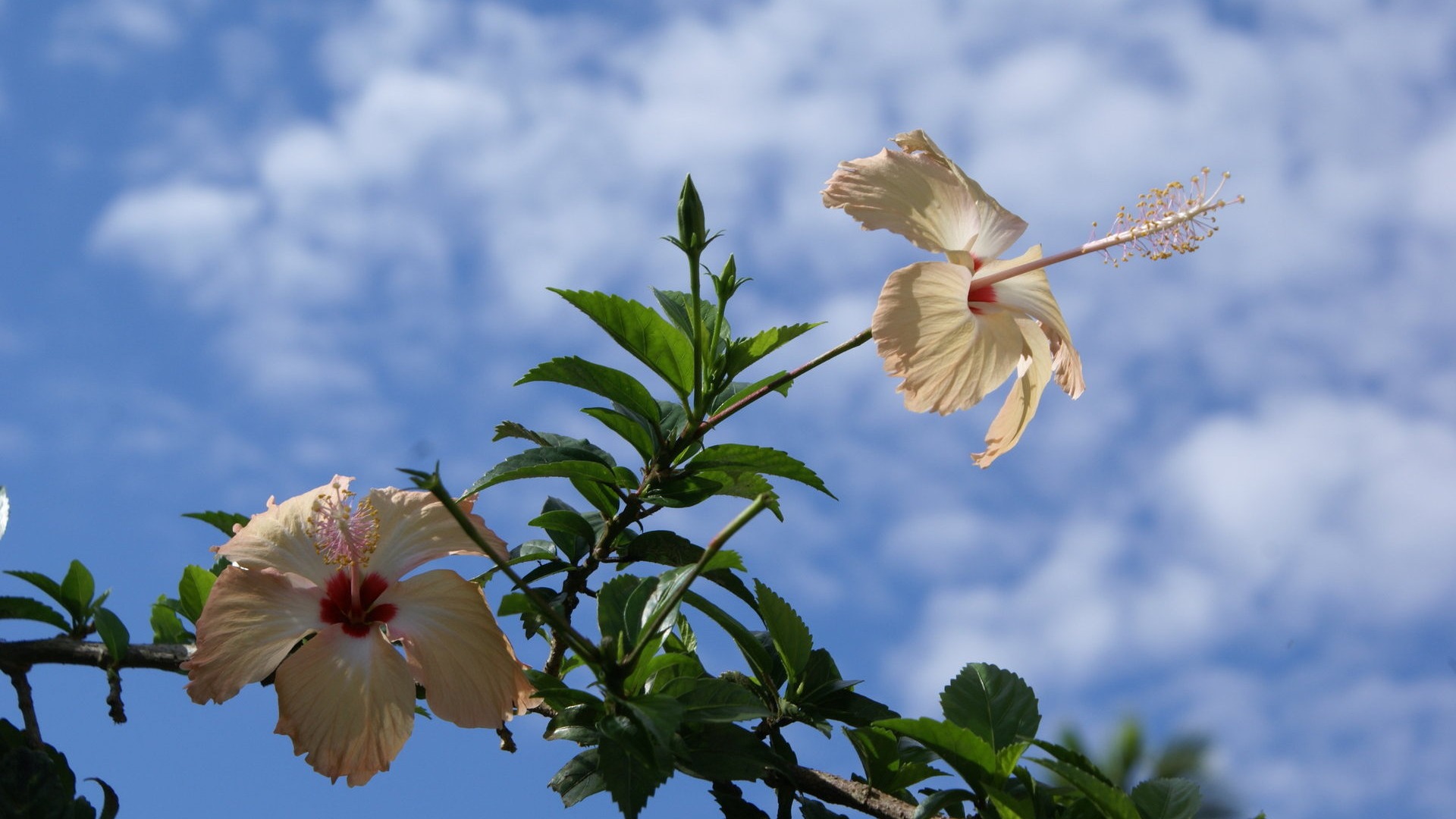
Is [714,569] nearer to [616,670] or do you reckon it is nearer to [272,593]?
[616,670]

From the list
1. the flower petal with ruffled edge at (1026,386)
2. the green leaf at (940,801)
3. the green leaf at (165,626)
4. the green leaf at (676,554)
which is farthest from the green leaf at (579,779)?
the green leaf at (165,626)

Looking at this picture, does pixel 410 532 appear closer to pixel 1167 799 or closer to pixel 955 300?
pixel 955 300

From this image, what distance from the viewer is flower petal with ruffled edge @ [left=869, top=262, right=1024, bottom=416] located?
1.94 meters

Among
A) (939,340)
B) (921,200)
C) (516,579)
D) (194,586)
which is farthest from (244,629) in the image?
(921,200)

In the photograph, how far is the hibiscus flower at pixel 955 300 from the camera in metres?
1.97

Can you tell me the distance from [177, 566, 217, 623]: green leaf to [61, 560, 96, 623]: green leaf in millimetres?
243

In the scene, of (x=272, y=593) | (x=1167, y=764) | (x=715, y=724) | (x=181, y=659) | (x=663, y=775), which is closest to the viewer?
(x=663, y=775)

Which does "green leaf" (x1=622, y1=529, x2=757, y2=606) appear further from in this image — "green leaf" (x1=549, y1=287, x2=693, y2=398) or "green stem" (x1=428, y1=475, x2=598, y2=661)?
"green stem" (x1=428, y1=475, x2=598, y2=661)

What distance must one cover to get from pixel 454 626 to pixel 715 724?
1.42ft

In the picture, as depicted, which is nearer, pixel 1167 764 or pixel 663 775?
pixel 663 775

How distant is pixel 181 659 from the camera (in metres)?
2.20

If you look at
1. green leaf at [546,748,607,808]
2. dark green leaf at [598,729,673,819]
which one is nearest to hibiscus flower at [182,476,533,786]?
green leaf at [546,748,607,808]

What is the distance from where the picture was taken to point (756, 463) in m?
1.97

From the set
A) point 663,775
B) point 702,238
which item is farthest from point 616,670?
point 702,238
